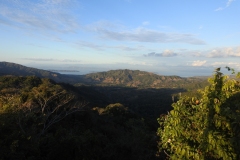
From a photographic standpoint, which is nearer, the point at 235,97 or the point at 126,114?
the point at 235,97

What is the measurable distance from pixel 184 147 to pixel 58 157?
9.51m

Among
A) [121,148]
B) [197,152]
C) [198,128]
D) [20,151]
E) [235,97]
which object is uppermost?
[235,97]

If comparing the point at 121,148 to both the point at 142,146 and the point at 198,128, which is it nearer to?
the point at 142,146

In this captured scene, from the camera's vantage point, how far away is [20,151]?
9.77 metres

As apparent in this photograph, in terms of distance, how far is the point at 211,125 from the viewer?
4391 millimetres

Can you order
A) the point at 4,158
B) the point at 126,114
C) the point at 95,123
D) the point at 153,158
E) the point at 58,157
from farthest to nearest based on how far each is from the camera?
1. the point at 126,114
2. the point at 95,123
3. the point at 153,158
4. the point at 58,157
5. the point at 4,158

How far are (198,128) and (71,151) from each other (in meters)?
9.93

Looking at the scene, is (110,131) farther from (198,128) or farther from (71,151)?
(198,128)

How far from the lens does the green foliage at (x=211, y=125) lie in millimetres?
4105

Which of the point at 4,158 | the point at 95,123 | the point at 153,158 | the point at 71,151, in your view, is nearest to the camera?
the point at 4,158

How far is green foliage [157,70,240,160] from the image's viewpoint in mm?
4105

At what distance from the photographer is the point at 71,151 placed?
41.7 ft

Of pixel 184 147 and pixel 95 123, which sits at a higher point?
pixel 184 147

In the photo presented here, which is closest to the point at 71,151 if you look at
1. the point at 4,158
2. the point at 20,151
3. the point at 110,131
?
the point at 20,151
